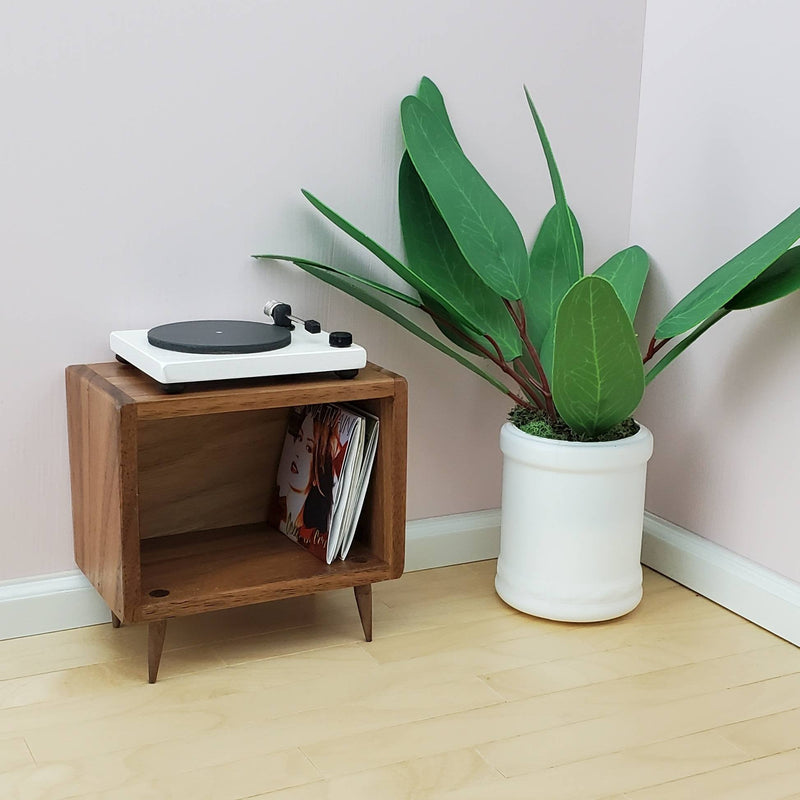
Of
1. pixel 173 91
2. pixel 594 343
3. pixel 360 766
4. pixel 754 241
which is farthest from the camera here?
pixel 754 241

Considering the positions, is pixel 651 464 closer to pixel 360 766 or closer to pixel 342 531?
pixel 342 531

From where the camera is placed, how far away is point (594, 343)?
4.81 ft

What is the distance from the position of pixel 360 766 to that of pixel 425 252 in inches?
32.6

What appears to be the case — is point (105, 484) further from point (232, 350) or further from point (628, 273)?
point (628, 273)

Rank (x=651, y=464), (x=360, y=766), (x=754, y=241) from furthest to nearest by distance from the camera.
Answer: (x=651, y=464)
(x=754, y=241)
(x=360, y=766)

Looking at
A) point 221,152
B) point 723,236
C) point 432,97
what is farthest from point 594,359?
point 221,152

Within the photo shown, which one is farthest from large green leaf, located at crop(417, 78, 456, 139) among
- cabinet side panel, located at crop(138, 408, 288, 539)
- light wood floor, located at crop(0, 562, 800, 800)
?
light wood floor, located at crop(0, 562, 800, 800)

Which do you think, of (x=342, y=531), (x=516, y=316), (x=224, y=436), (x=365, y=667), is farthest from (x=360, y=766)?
(x=516, y=316)

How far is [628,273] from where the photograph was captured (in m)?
1.79

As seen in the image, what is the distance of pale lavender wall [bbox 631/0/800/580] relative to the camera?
Result: 5.40ft

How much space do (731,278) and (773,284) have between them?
0.07 m

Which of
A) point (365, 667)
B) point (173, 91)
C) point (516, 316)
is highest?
point (173, 91)

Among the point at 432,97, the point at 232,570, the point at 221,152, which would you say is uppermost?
the point at 432,97

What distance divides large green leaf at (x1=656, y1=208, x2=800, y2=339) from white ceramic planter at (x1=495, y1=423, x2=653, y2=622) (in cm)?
20
